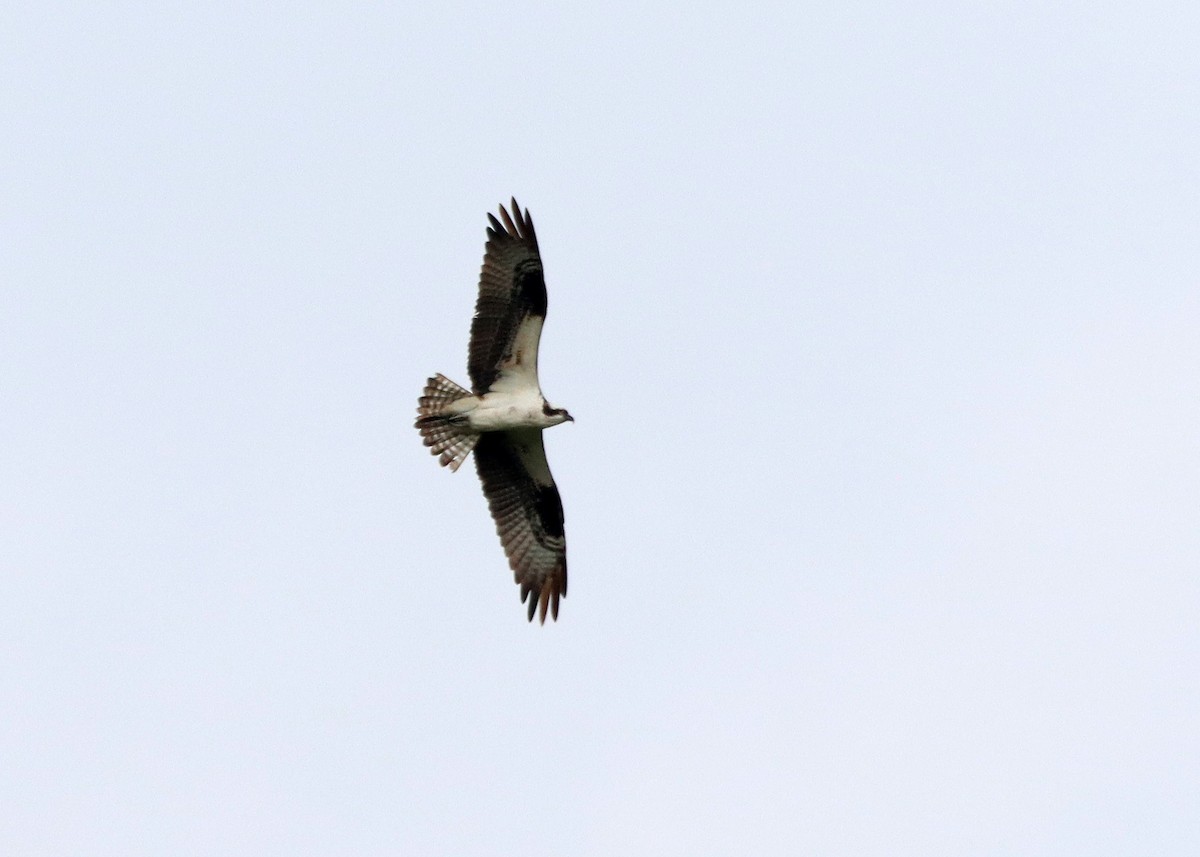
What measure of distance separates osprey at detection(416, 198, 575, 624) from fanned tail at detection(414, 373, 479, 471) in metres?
0.01

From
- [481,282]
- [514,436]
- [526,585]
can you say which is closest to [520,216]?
[481,282]

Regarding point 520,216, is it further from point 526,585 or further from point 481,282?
point 526,585

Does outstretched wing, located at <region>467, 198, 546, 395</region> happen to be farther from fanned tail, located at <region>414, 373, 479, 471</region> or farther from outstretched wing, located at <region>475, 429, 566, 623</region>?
outstretched wing, located at <region>475, 429, 566, 623</region>

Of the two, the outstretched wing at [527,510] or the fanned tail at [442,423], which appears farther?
the outstretched wing at [527,510]

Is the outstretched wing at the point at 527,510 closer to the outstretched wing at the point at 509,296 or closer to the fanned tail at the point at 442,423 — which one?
the fanned tail at the point at 442,423

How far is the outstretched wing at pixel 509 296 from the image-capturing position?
21328 millimetres

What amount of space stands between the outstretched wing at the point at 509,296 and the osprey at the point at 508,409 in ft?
0.04

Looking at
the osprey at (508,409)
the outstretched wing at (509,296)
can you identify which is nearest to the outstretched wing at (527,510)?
the osprey at (508,409)

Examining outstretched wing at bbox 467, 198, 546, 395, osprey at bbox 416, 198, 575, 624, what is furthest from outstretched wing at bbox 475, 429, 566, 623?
outstretched wing at bbox 467, 198, 546, 395

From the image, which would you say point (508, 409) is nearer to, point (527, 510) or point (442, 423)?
point (442, 423)

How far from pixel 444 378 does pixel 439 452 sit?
36.1 inches

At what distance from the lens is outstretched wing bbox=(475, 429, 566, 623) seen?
22.6 m

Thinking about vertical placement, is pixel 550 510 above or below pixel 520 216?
below

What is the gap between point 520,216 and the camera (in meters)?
21.4
